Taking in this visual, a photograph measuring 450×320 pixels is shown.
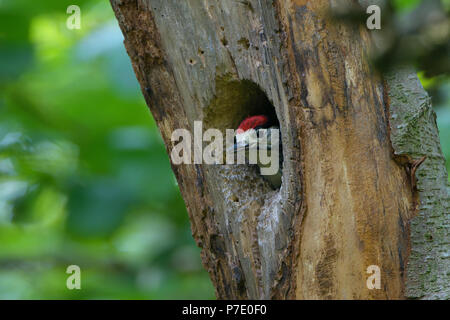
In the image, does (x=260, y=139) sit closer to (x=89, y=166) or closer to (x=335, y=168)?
(x=335, y=168)

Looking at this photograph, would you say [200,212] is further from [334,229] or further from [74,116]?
[74,116]

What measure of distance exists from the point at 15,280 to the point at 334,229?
4475mm

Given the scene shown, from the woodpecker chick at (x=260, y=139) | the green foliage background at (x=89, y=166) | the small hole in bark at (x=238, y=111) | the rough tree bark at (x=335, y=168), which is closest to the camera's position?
the rough tree bark at (x=335, y=168)

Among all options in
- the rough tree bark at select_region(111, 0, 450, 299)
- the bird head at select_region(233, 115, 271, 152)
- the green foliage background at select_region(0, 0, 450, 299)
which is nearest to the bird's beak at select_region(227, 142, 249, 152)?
the bird head at select_region(233, 115, 271, 152)

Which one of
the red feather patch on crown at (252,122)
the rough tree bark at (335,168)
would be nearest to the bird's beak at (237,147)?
the red feather patch on crown at (252,122)

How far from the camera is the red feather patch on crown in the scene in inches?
107

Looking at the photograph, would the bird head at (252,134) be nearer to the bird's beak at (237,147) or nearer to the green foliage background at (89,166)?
the bird's beak at (237,147)

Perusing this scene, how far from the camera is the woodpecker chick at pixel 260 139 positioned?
2.66m

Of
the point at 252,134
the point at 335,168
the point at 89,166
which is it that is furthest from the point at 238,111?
the point at 89,166

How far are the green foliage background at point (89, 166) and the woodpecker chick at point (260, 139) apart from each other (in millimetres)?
1165

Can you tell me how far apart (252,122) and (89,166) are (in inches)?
68.5

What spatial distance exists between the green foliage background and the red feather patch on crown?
46.2 inches

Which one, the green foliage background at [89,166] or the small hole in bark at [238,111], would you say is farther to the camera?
the green foliage background at [89,166]

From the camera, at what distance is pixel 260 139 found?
275cm
